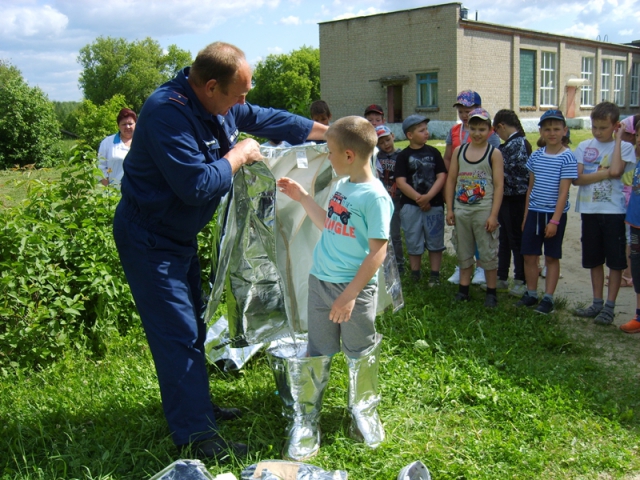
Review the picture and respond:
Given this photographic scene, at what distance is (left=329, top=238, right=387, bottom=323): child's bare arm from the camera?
2.82 metres

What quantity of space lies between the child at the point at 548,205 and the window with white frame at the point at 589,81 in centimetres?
3830

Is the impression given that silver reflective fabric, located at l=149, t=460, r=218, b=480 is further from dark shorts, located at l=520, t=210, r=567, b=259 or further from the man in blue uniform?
dark shorts, located at l=520, t=210, r=567, b=259

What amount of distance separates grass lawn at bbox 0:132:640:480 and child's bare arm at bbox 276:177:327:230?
1.14m

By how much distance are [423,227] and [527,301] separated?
1.22m

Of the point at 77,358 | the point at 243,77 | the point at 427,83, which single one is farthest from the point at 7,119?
the point at 243,77

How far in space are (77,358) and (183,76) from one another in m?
2.38

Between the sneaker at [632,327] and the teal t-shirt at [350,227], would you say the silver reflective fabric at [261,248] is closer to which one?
the teal t-shirt at [350,227]

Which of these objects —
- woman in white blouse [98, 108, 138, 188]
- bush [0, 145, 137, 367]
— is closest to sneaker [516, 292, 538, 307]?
bush [0, 145, 137, 367]

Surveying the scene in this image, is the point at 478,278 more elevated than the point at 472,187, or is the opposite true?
the point at 472,187

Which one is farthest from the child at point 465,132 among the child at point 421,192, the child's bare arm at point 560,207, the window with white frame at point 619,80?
the window with white frame at point 619,80

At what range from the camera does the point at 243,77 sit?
2.77 metres

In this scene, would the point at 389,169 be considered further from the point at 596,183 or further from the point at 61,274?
the point at 61,274

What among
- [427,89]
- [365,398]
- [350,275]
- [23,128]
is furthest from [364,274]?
[427,89]

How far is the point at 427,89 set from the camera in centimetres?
3203
